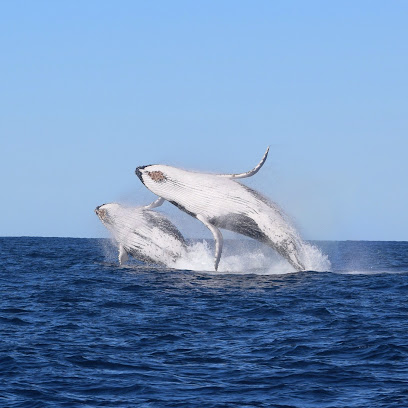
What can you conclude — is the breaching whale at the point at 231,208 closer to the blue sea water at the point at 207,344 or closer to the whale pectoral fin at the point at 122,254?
the blue sea water at the point at 207,344

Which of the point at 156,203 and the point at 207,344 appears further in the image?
the point at 156,203

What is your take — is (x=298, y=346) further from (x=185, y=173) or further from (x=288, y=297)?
(x=185, y=173)

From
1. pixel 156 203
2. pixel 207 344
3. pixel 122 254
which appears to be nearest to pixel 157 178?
pixel 156 203

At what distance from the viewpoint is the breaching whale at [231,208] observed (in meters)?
22.5

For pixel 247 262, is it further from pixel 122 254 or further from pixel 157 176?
pixel 157 176

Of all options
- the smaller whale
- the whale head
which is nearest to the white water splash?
the smaller whale

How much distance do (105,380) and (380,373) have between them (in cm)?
440

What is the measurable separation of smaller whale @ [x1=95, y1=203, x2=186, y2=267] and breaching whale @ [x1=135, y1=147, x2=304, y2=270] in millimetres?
3804

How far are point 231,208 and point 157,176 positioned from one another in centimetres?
282

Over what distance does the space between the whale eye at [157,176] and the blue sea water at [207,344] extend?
3.30 m

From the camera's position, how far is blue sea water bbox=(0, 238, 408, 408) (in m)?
11.0

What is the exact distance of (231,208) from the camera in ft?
74.0

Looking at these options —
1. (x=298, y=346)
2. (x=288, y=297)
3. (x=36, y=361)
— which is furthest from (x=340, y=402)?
(x=288, y=297)

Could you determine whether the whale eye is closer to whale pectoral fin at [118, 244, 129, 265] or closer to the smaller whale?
the smaller whale
